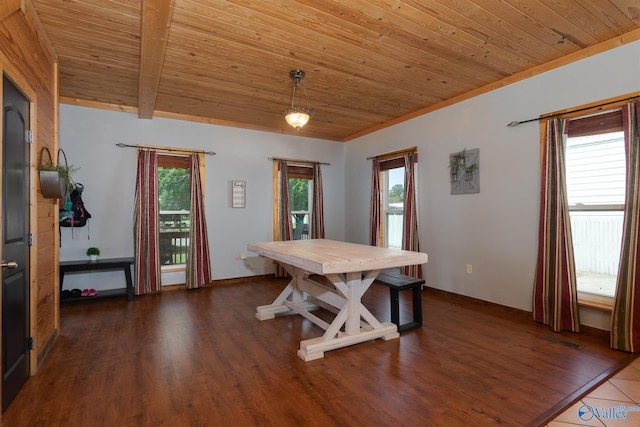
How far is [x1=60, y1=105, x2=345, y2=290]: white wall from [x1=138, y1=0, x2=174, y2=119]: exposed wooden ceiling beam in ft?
3.14

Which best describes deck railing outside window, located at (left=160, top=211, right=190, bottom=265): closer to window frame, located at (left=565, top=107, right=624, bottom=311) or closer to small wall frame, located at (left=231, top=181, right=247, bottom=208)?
small wall frame, located at (left=231, top=181, right=247, bottom=208)

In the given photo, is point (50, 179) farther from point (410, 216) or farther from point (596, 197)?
point (596, 197)

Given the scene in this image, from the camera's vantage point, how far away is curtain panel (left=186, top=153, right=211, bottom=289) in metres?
4.72

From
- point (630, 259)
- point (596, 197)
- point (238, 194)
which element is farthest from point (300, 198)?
point (630, 259)

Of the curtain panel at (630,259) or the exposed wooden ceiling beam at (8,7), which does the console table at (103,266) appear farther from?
the curtain panel at (630,259)

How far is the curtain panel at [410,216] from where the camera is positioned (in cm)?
450

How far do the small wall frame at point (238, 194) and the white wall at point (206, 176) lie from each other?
0.07 m

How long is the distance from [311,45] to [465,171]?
2.36m

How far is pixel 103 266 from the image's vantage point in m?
3.98

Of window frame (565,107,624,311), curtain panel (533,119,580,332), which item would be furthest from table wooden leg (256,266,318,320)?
window frame (565,107,624,311)

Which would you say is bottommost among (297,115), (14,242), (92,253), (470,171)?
(92,253)

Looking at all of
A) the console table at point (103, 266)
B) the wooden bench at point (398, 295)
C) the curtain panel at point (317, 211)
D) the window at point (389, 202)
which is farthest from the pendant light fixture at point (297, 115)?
the console table at point (103, 266)

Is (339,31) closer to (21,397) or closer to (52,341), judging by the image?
(21,397)

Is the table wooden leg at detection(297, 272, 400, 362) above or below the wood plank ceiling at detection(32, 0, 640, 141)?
below
